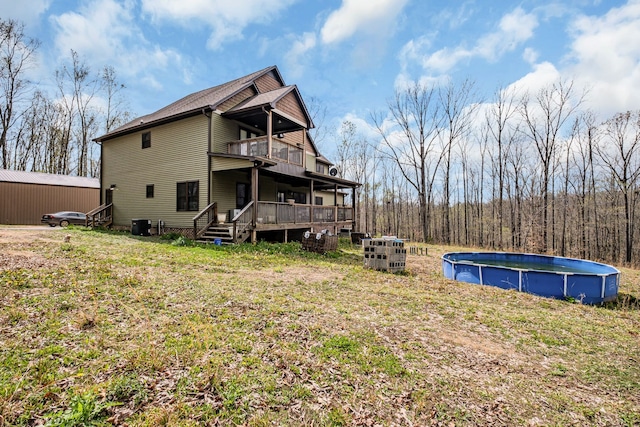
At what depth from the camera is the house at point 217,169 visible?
13.7m

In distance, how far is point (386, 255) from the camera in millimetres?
9336

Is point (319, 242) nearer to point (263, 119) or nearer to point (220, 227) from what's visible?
point (220, 227)

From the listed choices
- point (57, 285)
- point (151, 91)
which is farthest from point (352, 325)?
point (151, 91)

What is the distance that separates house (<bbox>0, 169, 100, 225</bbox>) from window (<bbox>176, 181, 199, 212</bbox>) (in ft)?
49.9

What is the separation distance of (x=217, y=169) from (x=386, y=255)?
9.31 meters

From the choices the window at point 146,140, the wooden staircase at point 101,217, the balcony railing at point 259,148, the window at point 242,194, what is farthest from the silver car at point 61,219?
the balcony railing at point 259,148

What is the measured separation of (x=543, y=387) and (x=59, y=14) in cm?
1976

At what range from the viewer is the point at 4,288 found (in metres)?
4.86

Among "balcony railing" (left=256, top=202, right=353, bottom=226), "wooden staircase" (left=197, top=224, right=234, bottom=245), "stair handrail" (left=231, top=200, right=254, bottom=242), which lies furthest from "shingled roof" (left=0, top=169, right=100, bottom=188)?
"balcony railing" (left=256, top=202, right=353, bottom=226)

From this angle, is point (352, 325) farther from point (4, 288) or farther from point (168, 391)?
point (4, 288)

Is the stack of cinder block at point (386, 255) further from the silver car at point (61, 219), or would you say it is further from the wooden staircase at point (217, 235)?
the silver car at point (61, 219)

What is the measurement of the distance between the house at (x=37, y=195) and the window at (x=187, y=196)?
1520 cm

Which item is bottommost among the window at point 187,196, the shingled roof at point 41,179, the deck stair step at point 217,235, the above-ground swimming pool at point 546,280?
the above-ground swimming pool at point 546,280

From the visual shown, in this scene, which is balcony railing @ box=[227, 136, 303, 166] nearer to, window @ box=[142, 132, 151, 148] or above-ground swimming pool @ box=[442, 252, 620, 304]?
window @ box=[142, 132, 151, 148]
